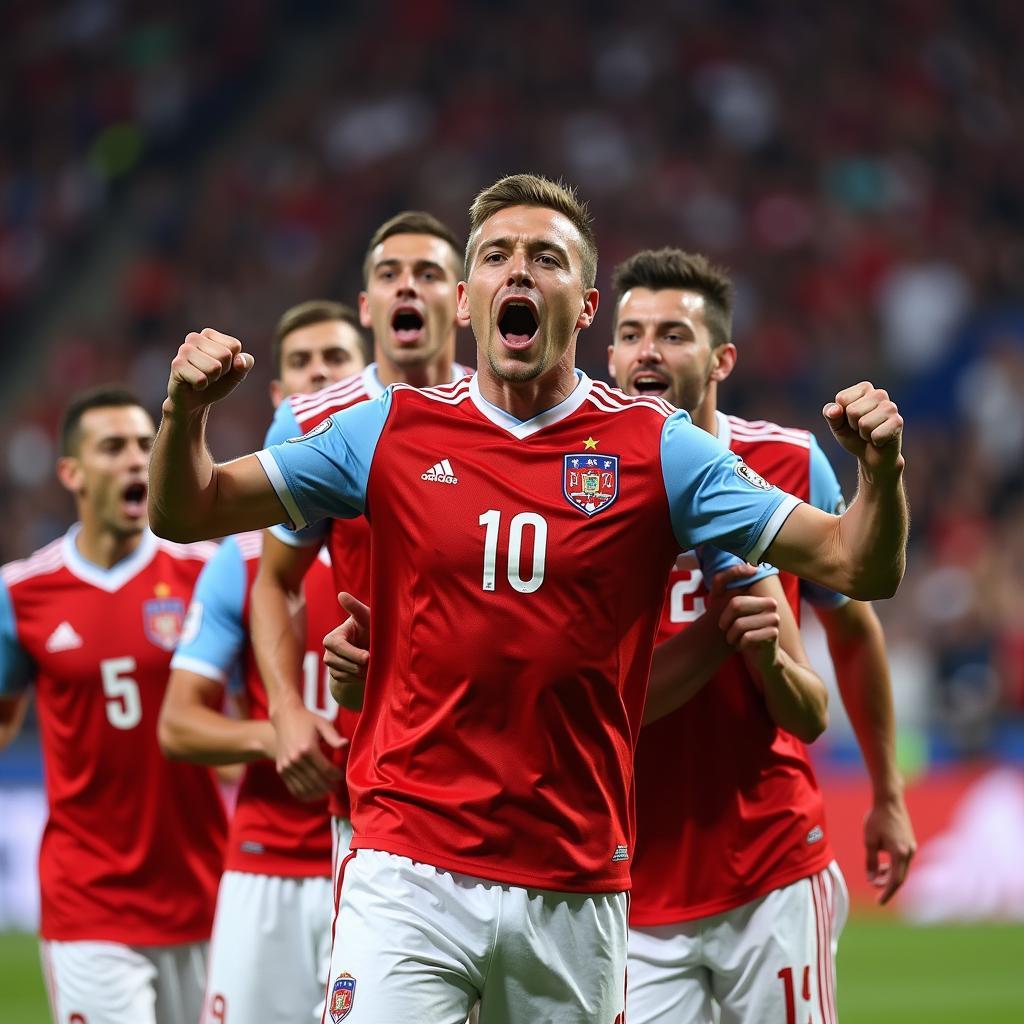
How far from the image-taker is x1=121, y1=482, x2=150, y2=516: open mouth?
6344 millimetres

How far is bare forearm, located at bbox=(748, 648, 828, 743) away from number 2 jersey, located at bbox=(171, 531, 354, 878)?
1.42 m

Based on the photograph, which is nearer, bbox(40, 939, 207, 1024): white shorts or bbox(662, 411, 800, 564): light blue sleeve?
bbox(662, 411, 800, 564): light blue sleeve

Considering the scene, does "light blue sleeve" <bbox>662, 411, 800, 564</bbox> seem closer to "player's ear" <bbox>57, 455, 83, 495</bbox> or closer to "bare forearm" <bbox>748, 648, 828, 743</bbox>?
"bare forearm" <bbox>748, 648, 828, 743</bbox>

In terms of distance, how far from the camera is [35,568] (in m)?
6.34

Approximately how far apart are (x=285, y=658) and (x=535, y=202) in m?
1.69

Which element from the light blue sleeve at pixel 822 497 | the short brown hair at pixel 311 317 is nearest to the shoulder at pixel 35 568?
the short brown hair at pixel 311 317

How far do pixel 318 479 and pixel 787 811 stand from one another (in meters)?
1.76

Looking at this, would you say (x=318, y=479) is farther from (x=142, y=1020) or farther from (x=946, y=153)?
(x=946, y=153)

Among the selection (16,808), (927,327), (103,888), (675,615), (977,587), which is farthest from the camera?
(927,327)

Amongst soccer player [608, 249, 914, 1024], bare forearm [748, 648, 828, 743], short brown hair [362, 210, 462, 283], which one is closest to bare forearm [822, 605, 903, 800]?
soccer player [608, 249, 914, 1024]

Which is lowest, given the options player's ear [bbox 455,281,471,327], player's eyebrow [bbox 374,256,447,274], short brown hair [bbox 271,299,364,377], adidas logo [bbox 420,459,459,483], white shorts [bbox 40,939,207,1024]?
white shorts [bbox 40,939,207,1024]

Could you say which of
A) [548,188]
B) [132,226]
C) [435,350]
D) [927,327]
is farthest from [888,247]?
[548,188]

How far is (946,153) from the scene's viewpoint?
56.9 ft

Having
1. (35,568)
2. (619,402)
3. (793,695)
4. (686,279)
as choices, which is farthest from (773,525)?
(35,568)
